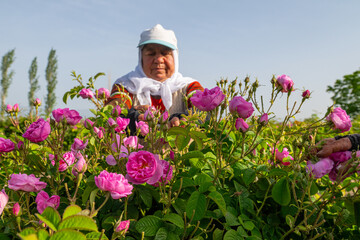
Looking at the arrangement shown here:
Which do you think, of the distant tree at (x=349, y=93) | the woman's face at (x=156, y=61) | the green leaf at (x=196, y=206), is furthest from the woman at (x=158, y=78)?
the distant tree at (x=349, y=93)

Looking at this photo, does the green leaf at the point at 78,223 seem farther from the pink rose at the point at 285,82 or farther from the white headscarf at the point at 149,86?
the white headscarf at the point at 149,86

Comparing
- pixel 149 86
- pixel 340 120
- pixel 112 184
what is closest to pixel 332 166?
pixel 340 120

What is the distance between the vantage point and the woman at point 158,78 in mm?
2697

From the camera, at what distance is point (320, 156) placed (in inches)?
43.8

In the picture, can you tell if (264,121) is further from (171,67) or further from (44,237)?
(171,67)

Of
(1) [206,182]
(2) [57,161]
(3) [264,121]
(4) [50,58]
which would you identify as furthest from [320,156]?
(4) [50,58]

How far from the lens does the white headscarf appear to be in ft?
8.78

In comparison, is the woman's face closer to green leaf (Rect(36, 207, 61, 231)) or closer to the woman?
the woman

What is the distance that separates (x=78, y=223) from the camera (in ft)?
2.00

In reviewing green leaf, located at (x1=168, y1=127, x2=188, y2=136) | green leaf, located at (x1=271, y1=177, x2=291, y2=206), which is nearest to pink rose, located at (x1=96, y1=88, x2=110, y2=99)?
green leaf, located at (x1=168, y1=127, x2=188, y2=136)

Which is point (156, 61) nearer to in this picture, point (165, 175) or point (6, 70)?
point (165, 175)

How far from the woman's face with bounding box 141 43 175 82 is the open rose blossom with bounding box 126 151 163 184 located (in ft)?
6.49

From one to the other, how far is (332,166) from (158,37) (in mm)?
2049

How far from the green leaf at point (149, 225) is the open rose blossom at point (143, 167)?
120 millimetres
